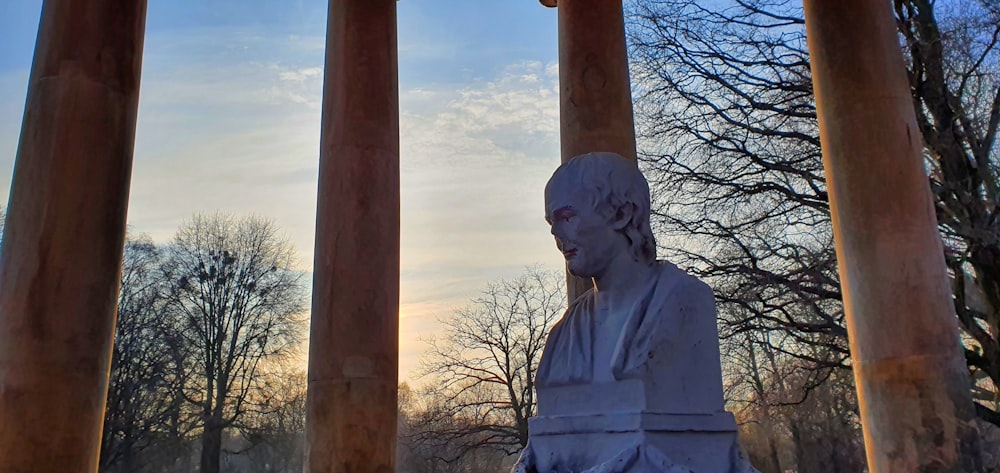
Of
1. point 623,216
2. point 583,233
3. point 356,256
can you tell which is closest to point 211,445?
point 356,256

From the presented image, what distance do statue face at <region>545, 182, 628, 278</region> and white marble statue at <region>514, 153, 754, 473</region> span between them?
1 cm

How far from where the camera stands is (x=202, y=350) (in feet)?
329

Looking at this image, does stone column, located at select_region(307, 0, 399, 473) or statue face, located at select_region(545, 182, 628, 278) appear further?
stone column, located at select_region(307, 0, 399, 473)

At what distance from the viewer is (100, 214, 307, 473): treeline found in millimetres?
93125

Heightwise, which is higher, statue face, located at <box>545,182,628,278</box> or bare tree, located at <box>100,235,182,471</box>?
bare tree, located at <box>100,235,182,471</box>

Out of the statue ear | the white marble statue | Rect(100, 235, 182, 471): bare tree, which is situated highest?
Rect(100, 235, 182, 471): bare tree

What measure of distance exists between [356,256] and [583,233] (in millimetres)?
21166

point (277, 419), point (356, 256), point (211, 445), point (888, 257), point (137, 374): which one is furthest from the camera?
Result: point (277, 419)

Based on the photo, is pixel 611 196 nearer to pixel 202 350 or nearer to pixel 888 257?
pixel 888 257

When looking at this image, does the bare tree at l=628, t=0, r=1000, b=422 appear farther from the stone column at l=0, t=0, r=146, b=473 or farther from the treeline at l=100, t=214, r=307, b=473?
the treeline at l=100, t=214, r=307, b=473

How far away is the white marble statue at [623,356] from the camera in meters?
9.56

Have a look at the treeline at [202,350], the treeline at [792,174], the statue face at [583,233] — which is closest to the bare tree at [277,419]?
the treeline at [202,350]

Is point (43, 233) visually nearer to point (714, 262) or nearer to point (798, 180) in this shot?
point (714, 262)

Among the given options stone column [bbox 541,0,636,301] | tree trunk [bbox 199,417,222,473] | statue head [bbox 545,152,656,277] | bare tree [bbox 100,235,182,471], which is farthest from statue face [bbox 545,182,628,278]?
tree trunk [bbox 199,417,222,473]
